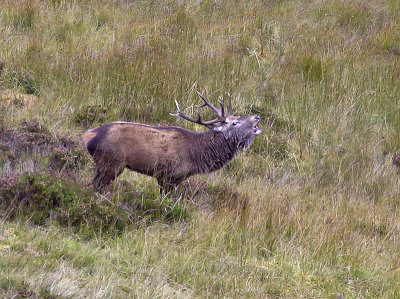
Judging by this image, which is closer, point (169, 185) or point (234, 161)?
point (169, 185)

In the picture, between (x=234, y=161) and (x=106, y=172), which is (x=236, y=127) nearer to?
(x=234, y=161)

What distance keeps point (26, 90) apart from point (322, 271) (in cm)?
530

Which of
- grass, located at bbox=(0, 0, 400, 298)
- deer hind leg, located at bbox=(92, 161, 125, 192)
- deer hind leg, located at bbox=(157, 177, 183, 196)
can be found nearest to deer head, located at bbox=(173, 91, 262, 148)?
grass, located at bbox=(0, 0, 400, 298)

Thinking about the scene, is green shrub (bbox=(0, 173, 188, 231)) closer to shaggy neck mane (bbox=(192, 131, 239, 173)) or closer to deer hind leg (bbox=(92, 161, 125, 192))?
deer hind leg (bbox=(92, 161, 125, 192))

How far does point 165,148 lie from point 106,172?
29.7 inches

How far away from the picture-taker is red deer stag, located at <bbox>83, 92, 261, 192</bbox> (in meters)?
6.03

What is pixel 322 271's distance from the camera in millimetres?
5238

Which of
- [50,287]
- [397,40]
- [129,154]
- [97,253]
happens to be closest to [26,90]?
[129,154]

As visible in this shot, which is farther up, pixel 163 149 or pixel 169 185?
pixel 163 149

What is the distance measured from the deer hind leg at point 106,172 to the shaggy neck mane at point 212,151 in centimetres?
102

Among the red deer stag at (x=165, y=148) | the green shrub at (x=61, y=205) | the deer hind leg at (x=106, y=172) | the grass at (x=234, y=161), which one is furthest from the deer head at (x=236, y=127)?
the green shrub at (x=61, y=205)

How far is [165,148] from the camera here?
6.39 meters

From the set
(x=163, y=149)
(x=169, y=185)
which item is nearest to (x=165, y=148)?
(x=163, y=149)

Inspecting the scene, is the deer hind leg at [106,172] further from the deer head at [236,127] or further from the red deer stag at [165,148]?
the deer head at [236,127]
